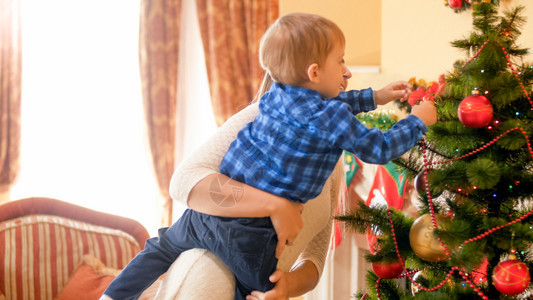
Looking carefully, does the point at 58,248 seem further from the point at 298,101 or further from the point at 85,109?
the point at 298,101

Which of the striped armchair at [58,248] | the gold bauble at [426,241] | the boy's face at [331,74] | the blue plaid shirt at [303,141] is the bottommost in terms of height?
the striped armchair at [58,248]

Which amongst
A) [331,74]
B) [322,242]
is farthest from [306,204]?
[331,74]

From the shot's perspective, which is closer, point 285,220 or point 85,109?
point 285,220

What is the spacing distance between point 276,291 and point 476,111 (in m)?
0.63

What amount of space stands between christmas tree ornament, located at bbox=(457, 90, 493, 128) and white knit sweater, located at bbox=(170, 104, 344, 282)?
49 cm

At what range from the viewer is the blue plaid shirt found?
45.0 inches

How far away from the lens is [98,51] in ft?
12.9

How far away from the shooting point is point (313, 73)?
1.22 m

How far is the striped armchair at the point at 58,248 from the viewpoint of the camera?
2.42 meters

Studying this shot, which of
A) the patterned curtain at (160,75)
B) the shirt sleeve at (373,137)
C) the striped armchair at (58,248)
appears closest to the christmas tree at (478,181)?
the shirt sleeve at (373,137)

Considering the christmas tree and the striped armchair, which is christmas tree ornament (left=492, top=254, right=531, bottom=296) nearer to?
the christmas tree

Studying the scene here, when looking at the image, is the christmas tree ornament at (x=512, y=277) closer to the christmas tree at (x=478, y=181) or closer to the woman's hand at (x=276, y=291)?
the christmas tree at (x=478, y=181)

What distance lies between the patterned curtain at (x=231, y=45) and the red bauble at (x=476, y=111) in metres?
3.00

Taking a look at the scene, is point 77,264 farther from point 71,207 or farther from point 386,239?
point 386,239
